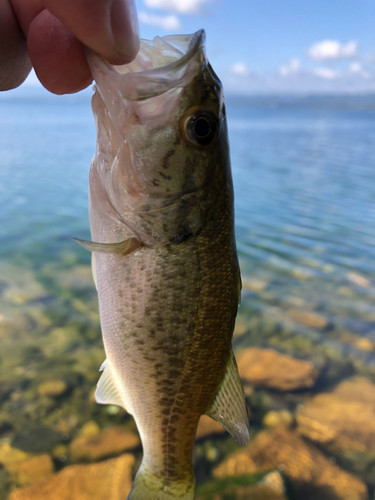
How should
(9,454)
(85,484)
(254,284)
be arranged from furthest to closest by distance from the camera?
1. (254,284)
2. (9,454)
3. (85,484)

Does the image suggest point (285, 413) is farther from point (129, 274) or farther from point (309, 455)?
point (129, 274)

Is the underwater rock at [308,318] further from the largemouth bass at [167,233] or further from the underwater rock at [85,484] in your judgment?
the largemouth bass at [167,233]

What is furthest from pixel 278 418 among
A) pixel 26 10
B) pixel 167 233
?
pixel 26 10

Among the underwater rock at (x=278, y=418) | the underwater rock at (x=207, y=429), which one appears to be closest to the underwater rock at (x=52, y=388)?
the underwater rock at (x=207, y=429)

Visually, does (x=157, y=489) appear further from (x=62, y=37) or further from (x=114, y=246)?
(x=62, y=37)

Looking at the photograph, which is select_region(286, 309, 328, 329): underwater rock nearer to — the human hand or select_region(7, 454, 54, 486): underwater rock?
select_region(7, 454, 54, 486): underwater rock

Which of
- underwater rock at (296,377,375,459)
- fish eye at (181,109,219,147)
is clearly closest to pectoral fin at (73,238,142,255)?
fish eye at (181,109,219,147)

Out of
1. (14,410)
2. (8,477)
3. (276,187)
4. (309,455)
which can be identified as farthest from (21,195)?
(309,455)
